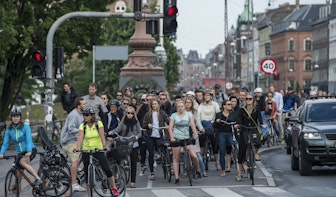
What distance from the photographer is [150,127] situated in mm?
22812

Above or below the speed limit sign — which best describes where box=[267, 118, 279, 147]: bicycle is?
below

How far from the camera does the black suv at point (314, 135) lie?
2231 centimetres

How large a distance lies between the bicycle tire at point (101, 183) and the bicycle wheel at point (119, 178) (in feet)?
0.63

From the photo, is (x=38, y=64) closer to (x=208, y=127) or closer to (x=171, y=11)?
(x=171, y=11)

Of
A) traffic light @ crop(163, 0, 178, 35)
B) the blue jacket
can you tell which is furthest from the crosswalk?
traffic light @ crop(163, 0, 178, 35)

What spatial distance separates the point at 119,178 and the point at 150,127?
4.46m

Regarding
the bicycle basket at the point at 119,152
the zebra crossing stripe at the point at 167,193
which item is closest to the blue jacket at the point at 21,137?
the bicycle basket at the point at 119,152

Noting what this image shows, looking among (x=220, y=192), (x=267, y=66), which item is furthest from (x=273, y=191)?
(x=267, y=66)

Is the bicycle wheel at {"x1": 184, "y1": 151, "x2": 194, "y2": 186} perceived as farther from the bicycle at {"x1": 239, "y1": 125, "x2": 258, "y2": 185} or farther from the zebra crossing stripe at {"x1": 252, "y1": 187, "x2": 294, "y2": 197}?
the zebra crossing stripe at {"x1": 252, "y1": 187, "x2": 294, "y2": 197}

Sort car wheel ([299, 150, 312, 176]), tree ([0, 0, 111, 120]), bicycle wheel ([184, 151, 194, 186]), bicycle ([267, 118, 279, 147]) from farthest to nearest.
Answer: tree ([0, 0, 111, 120]) → bicycle ([267, 118, 279, 147]) → car wheel ([299, 150, 312, 176]) → bicycle wheel ([184, 151, 194, 186])

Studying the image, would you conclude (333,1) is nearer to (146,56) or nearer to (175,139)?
(146,56)

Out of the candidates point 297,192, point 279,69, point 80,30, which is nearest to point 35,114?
point 80,30

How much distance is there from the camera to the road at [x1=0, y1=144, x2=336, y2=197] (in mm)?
19219

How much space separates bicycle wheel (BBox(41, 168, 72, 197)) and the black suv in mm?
6175
